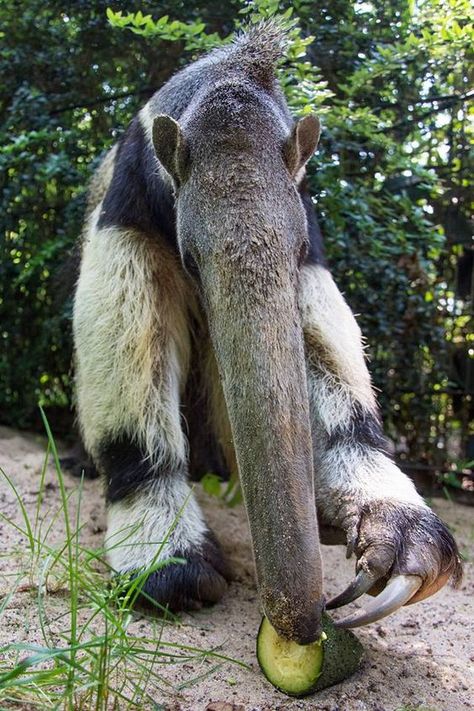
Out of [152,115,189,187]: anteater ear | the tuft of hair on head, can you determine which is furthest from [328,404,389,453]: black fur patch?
the tuft of hair on head

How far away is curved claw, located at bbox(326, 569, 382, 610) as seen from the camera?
7.48ft

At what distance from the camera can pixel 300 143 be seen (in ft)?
9.09

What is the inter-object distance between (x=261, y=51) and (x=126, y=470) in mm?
1889

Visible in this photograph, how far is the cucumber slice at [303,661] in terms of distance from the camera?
2.16m

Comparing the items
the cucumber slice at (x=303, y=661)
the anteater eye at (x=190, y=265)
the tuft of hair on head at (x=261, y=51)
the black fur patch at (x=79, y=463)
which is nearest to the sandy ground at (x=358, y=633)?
the cucumber slice at (x=303, y=661)

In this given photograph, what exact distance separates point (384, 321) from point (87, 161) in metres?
2.40

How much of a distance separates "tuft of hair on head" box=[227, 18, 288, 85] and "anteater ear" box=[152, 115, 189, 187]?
0.47 meters

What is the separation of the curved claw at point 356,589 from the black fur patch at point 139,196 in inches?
66.9

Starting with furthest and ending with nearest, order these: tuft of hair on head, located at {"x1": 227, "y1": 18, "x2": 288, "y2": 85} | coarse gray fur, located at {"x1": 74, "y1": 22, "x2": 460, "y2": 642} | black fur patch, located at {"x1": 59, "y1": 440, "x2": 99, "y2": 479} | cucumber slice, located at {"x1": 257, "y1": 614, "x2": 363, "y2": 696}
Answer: black fur patch, located at {"x1": 59, "y1": 440, "x2": 99, "y2": 479} → tuft of hair on head, located at {"x1": 227, "y1": 18, "x2": 288, "y2": 85} → cucumber slice, located at {"x1": 257, "y1": 614, "x2": 363, "y2": 696} → coarse gray fur, located at {"x1": 74, "y1": 22, "x2": 460, "y2": 642}

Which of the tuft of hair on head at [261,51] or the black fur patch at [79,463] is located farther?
the black fur patch at [79,463]

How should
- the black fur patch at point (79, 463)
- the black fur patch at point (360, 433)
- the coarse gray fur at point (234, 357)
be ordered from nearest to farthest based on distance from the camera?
the coarse gray fur at point (234, 357) → the black fur patch at point (360, 433) → the black fur patch at point (79, 463)

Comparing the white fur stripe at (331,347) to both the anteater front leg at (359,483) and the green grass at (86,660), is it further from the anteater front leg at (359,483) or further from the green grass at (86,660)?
the green grass at (86,660)

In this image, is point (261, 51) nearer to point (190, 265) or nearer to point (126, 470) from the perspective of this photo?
point (190, 265)

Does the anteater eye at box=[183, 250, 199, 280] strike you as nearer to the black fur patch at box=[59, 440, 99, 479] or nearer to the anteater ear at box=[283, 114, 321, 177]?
the anteater ear at box=[283, 114, 321, 177]
